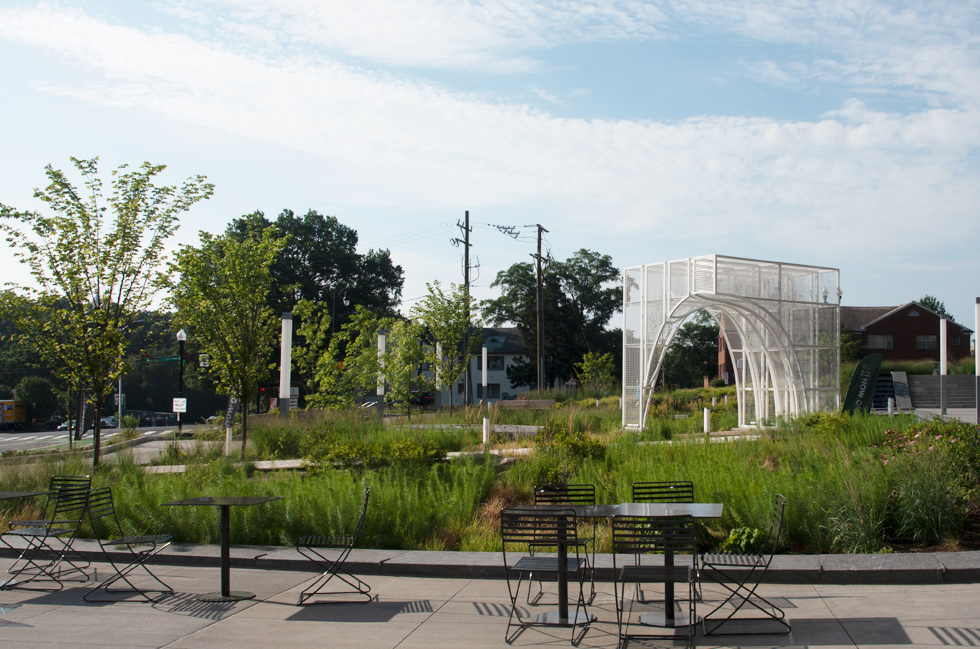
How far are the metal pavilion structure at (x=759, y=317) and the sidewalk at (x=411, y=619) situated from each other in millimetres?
13220

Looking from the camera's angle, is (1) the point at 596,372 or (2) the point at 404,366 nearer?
(2) the point at 404,366

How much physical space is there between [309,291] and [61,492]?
4883 centimetres

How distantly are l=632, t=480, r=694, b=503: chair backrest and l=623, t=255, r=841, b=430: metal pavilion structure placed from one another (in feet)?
38.5

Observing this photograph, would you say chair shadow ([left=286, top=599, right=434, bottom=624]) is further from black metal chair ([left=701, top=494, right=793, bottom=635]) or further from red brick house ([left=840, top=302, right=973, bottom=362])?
red brick house ([left=840, top=302, right=973, bottom=362])

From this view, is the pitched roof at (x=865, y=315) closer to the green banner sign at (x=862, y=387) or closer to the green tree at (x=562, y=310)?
the green tree at (x=562, y=310)

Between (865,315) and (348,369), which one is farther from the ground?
(865,315)

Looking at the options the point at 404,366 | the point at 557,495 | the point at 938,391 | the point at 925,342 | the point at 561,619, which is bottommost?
the point at 561,619

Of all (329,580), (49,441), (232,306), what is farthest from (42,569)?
(49,441)

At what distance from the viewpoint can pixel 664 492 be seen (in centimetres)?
789

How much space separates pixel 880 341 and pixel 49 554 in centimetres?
6222

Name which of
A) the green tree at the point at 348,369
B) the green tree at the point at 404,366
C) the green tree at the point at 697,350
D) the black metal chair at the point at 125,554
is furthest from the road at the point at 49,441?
the green tree at the point at 697,350

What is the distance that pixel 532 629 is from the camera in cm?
594

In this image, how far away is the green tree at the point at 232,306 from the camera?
657 inches

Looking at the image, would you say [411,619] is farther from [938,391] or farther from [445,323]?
[938,391]
